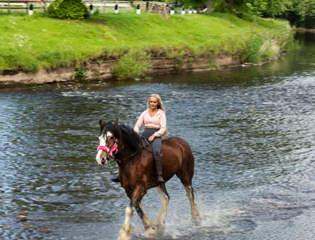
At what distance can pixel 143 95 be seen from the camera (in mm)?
40250

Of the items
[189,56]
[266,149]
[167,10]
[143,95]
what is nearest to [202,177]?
[266,149]

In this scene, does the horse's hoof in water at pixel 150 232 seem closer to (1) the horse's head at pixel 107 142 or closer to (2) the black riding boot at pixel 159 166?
(2) the black riding boot at pixel 159 166

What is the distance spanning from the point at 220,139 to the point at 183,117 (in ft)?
18.3

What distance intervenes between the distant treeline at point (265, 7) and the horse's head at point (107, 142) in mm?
67879

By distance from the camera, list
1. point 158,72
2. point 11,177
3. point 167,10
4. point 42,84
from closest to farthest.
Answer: point 11,177
point 42,84
point 158,72
point 167,10

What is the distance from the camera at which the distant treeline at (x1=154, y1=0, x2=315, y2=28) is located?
81.2 meters

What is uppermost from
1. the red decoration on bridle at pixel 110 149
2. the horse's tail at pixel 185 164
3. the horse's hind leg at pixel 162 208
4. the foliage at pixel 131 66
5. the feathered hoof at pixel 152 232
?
the red decoration on bridle at pixel 110 149

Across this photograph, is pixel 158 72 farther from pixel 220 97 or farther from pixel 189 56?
pixel 220 97

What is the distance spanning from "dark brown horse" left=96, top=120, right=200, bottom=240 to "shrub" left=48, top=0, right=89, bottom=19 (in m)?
40.2

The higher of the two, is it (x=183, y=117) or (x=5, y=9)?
(x=5, y=9)

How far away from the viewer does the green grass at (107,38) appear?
44787 millimetres

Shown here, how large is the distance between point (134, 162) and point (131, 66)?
33.1 metres

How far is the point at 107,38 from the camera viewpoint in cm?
5253

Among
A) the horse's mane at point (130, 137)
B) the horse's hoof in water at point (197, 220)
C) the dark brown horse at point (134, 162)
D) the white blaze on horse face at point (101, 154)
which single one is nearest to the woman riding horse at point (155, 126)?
the dark brown horse at point (134, 162)
